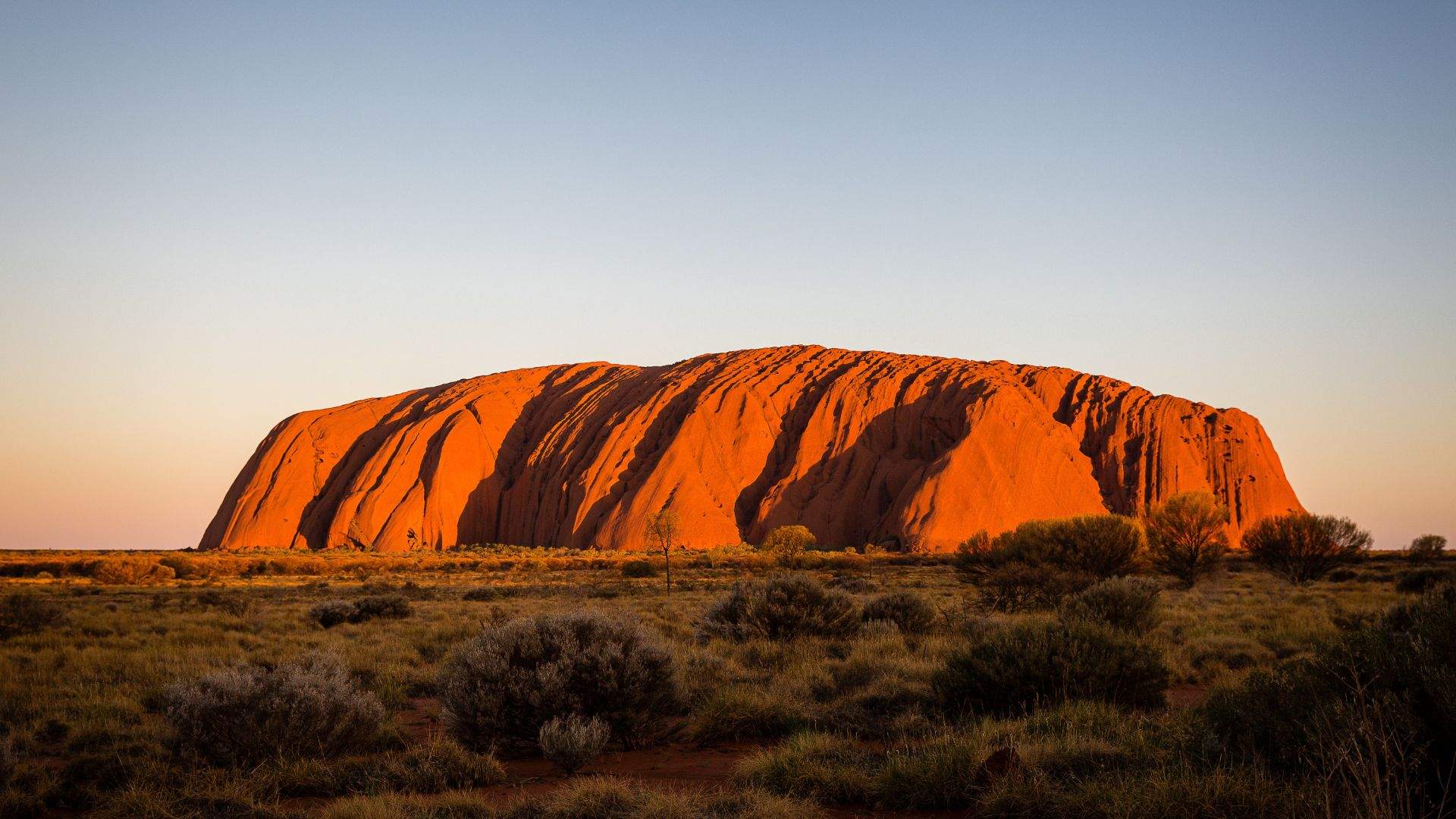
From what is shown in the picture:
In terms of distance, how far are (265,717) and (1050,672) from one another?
7251mm

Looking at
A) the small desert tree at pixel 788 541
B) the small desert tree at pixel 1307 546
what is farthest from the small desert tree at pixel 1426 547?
the small desert tree at pixel 788 541

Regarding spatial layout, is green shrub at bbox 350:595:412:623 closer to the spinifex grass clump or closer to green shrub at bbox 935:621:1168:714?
the spinifex grass clump

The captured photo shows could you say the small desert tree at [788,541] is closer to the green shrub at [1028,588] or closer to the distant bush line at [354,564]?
the distant bush line at [354,564]

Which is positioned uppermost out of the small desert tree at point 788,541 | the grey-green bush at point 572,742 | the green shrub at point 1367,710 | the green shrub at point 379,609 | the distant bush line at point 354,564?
the green shrub at point 1367,710

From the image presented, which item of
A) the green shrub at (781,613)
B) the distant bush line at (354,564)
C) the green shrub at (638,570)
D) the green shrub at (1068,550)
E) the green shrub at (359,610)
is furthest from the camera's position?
the distant bush line at (354,564)

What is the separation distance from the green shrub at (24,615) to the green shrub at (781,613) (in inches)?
482

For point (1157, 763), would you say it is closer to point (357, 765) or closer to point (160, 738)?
point (357, 765)

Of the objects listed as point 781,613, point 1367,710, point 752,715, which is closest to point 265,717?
point 752,715

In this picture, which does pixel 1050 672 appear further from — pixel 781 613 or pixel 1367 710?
pixel 781 613

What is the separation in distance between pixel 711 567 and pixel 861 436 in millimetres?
26257

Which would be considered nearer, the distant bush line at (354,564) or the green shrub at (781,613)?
the green shrub at (781,613)

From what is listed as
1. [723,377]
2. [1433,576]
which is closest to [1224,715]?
[1433,576]

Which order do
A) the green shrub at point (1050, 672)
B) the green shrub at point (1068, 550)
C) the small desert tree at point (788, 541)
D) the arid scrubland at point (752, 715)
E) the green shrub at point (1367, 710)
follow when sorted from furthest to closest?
the small desert tree at point (788, 541), the green shrub at point (1068, 550), the green shrub at point (1050, 672), the arid scrubland at point (752, 715), the green shrub at point (1367, 710)

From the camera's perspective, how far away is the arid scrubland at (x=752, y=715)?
16.7 ft
